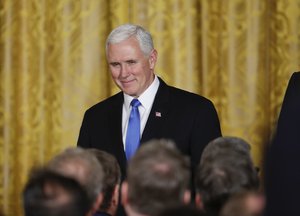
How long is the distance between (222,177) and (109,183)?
35 centimetres

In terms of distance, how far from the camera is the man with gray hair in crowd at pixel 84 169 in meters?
1.67

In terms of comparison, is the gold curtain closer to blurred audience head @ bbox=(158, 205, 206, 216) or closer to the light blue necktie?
the light blue necktie

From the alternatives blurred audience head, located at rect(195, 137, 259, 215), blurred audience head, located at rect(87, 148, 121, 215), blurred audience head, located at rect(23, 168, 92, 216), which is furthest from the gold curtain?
blurred audience head, located at rect(23, 168, 92, 216)

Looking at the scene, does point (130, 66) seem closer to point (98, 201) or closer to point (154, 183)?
point (98, 201)

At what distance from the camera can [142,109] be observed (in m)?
2.85

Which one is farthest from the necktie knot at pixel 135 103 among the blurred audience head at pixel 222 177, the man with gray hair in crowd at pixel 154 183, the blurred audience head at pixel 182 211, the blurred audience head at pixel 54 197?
the blurred audience head at pixel 182 211

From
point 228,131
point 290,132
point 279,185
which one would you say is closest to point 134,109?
point 228,131

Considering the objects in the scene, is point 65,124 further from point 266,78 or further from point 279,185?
point 279,185

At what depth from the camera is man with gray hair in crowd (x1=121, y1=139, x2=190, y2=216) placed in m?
1.49

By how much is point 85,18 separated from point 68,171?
90.1 inches

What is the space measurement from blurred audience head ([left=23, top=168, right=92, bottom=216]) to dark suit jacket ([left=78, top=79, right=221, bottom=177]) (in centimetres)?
123

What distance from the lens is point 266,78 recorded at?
3.82 meters

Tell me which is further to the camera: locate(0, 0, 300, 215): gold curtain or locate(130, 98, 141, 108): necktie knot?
locate(0, 0, 300, 215): gold curtain

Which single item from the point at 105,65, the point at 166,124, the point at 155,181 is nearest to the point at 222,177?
the point at 155,181
